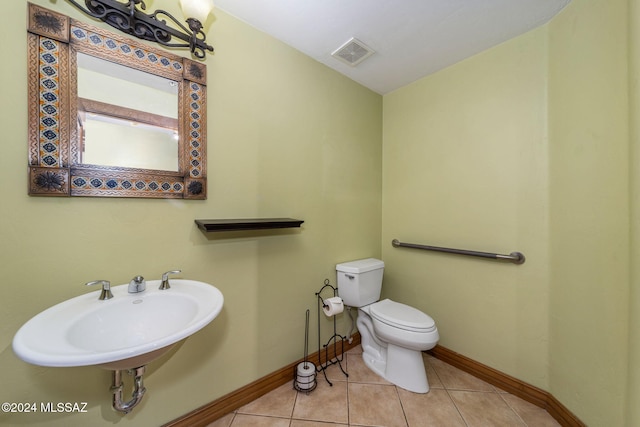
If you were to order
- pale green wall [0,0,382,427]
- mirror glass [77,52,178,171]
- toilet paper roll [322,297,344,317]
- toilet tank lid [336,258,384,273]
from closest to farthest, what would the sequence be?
1. pale green wall [0,0,382,427]
2. mirror glass [77,52,178,171]
3. toilet paper roll [322,297,344,317]
4. toilet tank lid [336,258,384,273]

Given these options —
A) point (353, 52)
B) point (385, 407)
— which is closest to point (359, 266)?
point (385, 407)

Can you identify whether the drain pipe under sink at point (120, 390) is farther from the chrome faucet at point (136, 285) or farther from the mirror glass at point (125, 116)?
the mirror glass at point (125, 116)

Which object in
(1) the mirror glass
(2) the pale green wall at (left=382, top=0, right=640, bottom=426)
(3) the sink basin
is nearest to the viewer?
(3) the sink basin

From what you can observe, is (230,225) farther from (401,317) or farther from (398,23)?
(398,23)

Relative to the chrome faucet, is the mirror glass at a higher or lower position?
higher

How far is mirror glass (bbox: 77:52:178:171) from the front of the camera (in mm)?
956

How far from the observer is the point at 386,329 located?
155 centimetres

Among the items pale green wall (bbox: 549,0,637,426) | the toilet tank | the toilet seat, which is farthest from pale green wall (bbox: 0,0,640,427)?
the toilet seat

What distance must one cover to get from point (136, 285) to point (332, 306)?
1157mm

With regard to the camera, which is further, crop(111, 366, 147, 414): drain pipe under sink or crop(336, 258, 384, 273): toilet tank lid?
crop(336, 258, 384, 273): toilet tank lid

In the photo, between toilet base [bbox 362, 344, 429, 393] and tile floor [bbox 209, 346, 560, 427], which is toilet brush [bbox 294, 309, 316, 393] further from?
toilet base [bbox 362, 344, 429, 393]

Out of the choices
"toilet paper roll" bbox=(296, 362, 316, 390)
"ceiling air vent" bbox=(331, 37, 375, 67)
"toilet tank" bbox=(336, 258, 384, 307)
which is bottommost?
"toilet paper roll" bbox=(296, 362, 316, 390)

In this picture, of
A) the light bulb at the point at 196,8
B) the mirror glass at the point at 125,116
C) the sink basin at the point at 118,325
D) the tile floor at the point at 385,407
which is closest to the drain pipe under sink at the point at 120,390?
the sink basin at the point at 118,325

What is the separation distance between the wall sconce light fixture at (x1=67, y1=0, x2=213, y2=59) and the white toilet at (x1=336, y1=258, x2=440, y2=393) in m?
1.67
